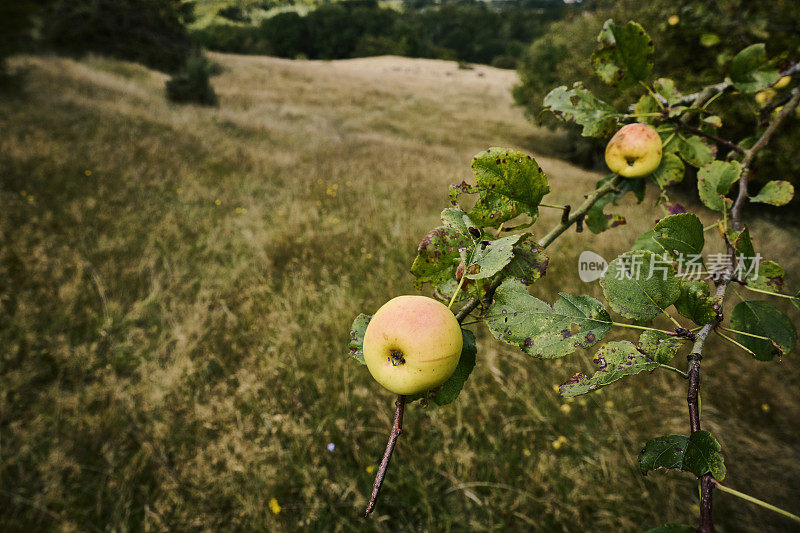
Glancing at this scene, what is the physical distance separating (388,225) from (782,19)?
16.7 ft

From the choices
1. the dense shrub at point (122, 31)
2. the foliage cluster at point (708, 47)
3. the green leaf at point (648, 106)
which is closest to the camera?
the green leaf at point (648, 106)

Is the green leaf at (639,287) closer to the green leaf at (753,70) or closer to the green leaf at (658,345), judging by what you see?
the green leaf at (658,345)

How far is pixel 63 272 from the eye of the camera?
3.07 metres

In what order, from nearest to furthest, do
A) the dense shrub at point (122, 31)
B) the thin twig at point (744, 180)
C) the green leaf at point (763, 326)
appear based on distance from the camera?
the green leaf at point (763, 326), the thin twig at point (744, 180), the dense shrub at point (122, 31)

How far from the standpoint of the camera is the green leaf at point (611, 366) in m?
0.47

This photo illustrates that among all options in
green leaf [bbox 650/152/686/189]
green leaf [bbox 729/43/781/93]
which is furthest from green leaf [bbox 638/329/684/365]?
green leaf [bbox 729/43/781/93]

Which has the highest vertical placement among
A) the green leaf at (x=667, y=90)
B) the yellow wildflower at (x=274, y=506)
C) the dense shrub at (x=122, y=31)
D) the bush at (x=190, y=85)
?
the green leaf at (x=667, y=90)

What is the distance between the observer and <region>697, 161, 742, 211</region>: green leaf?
767mm

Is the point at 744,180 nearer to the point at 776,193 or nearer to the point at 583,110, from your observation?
the point at 776,193

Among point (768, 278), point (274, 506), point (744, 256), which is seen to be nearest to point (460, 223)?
point (744, 256)

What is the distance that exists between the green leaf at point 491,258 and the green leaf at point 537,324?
5 cm

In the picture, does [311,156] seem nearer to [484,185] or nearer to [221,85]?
[484,185]

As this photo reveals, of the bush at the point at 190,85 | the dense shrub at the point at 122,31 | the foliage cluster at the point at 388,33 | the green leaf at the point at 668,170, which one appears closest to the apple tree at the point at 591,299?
the green leaf at the point at 668,170

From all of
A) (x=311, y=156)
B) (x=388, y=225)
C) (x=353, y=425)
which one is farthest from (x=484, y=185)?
(x=311, y=156)
